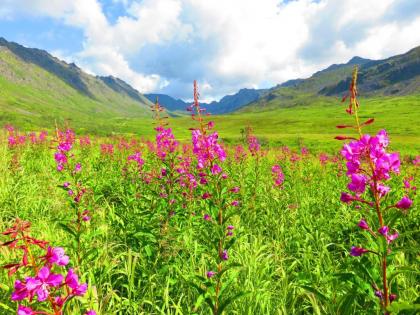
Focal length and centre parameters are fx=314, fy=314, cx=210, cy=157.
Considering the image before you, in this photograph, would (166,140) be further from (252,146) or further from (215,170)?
(252,146)

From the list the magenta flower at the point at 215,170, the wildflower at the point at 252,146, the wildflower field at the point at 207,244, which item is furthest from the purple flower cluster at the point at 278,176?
the magenta flower at the point at 215,170

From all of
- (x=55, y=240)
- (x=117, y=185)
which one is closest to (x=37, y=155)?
(x=117, y=185)

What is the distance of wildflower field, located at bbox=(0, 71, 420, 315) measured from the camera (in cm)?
236

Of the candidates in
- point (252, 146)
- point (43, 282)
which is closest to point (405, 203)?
point (43, 282)

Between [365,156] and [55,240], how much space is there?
16.8 feet

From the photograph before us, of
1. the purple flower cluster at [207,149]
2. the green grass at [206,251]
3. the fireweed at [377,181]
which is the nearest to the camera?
the fireweed at [377,181]

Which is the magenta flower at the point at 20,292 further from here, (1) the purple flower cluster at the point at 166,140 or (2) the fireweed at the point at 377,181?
(1) the purple flower cluster at the point at 166,140

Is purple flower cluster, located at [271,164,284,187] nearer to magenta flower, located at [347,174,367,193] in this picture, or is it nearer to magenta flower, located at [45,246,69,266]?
magenta flower, located at [347,174,367,193]

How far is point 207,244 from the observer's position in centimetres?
518

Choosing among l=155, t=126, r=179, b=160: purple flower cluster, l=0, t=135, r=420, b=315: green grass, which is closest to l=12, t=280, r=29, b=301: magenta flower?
l=0, t=135, r=420, b=315: green grass

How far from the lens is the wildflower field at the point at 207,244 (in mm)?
2355

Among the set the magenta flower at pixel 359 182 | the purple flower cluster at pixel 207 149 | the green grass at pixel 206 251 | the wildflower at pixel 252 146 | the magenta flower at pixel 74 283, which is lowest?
the green grass at pixel 206 251

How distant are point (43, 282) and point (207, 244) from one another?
3319mm

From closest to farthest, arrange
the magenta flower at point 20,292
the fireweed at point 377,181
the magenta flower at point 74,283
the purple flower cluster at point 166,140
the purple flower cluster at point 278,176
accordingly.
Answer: the magenta flower at point 20,292
the magenta flower at point 74,283
the fireweed at point 377,181
the purple flower cluster at point 166,140
the purple flower cluster at point 278,176
